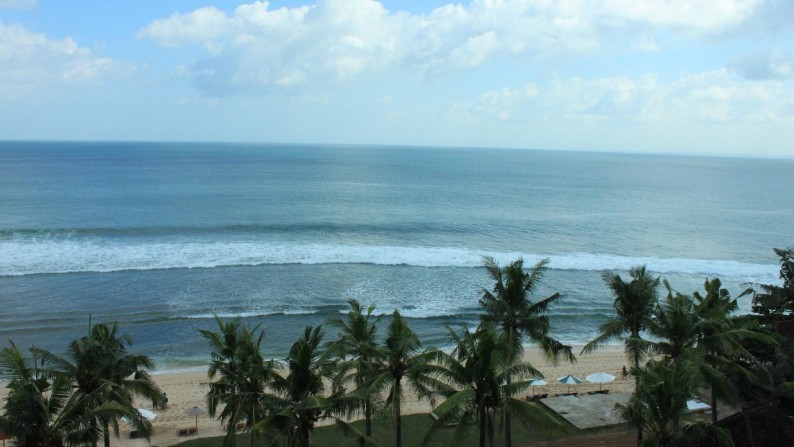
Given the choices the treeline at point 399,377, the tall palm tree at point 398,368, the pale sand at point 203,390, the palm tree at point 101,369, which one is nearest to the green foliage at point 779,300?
the treeline at point 399,377

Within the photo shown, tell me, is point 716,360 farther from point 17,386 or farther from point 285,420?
point 17,386

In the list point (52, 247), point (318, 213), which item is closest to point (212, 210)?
point (318, 213)

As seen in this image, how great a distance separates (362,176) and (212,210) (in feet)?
236

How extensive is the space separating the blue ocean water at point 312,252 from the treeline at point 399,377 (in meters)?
10.2

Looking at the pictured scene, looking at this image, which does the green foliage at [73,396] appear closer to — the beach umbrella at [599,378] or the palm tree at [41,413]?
the palm tree at [41,413]

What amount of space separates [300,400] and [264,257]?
39614 millimetres

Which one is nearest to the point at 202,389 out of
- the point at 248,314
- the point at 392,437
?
the point at 248,314

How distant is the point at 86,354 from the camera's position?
54.8 ft

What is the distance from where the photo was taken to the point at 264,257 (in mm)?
53906

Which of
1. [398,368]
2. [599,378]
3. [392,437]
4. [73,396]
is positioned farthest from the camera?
[599,378]

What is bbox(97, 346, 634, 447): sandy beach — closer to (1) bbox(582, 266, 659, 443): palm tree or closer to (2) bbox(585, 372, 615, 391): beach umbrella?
(2) bbox(585, 372, 615, 391): beach umbrella

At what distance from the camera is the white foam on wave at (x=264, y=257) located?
50.5m

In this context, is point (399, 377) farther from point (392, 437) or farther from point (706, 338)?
point (706, 338)

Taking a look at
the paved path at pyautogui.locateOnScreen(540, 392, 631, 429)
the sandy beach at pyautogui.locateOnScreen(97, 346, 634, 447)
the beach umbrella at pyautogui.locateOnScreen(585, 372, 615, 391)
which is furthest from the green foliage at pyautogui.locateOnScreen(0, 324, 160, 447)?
the beach umbrella at pyautogui.locateOnScreen(585, 372, 615, 391)
